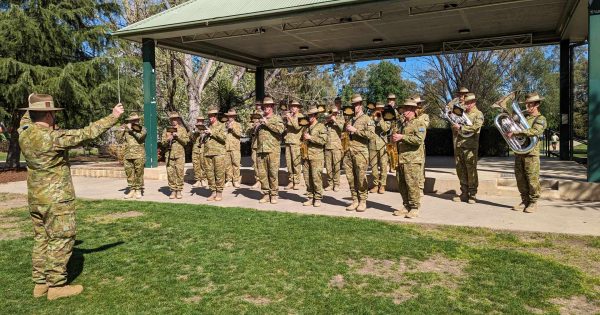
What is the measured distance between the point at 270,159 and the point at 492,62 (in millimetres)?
23031

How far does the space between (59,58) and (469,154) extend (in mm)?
15443

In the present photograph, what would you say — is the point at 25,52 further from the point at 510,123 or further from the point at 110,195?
the point at 510,123

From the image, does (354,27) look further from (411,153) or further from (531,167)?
(531,167)

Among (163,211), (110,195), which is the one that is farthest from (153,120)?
(163,211)

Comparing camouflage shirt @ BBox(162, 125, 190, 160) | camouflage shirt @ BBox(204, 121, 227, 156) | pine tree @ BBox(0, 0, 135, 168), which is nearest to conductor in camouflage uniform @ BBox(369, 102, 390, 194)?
camouflage shirt @ BBox(204, 121, 227, 156)

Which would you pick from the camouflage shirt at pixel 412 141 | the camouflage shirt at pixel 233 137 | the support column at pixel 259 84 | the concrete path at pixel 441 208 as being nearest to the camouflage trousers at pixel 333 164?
the concrete path at pixel 441 208

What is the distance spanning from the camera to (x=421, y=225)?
7168mm

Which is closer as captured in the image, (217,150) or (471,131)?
(471,131)

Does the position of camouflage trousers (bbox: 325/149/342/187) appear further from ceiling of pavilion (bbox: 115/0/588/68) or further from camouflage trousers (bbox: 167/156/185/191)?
camouflage trousers (bbox: 167/156/185/191)

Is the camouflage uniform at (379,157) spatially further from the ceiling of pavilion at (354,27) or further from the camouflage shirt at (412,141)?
the ceiling of pavilion at (354,27)

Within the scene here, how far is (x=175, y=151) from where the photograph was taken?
9969 mm

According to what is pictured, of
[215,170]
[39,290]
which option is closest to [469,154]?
[215,170]

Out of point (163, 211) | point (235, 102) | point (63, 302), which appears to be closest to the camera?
point (63, 302)

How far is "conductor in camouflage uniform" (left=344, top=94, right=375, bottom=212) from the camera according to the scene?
26.2 ft
